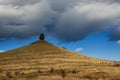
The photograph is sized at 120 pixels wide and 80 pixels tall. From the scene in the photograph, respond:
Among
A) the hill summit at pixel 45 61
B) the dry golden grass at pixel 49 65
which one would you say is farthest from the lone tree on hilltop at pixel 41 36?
the dry golden grass at pixel 49 65

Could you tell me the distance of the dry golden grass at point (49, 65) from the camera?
7894 cm

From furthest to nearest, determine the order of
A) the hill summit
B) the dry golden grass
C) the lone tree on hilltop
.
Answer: the lone tree on hilltop
the hill summit
the dry golden grass

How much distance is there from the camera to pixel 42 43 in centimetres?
13188

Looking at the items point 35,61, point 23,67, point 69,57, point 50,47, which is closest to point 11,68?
point 23,67

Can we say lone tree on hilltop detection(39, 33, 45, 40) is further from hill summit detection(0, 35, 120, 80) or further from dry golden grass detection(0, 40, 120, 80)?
dry golden grass detection(0, 40, 120, 80)

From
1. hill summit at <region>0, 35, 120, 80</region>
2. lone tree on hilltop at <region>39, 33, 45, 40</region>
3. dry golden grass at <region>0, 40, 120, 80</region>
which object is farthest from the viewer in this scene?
lone tree on hilltop at <region>39, 33, 45, 40</region>

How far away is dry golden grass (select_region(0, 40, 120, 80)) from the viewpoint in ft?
259

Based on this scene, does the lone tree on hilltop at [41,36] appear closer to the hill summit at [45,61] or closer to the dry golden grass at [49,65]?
the hill summit at [45,61]

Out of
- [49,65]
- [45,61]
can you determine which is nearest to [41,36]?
[45,61]

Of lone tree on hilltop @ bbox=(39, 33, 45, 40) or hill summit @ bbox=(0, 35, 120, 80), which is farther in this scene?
lone tree on hilltop @ bbox=(39, 33, 45, 40)

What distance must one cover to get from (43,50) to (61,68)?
34.4 metres

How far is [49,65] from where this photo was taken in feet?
317

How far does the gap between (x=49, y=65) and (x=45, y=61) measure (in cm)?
740

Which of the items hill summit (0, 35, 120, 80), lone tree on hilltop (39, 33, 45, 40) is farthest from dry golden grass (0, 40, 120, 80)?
lone tree on hilltop (39, 33, 45, 40)
